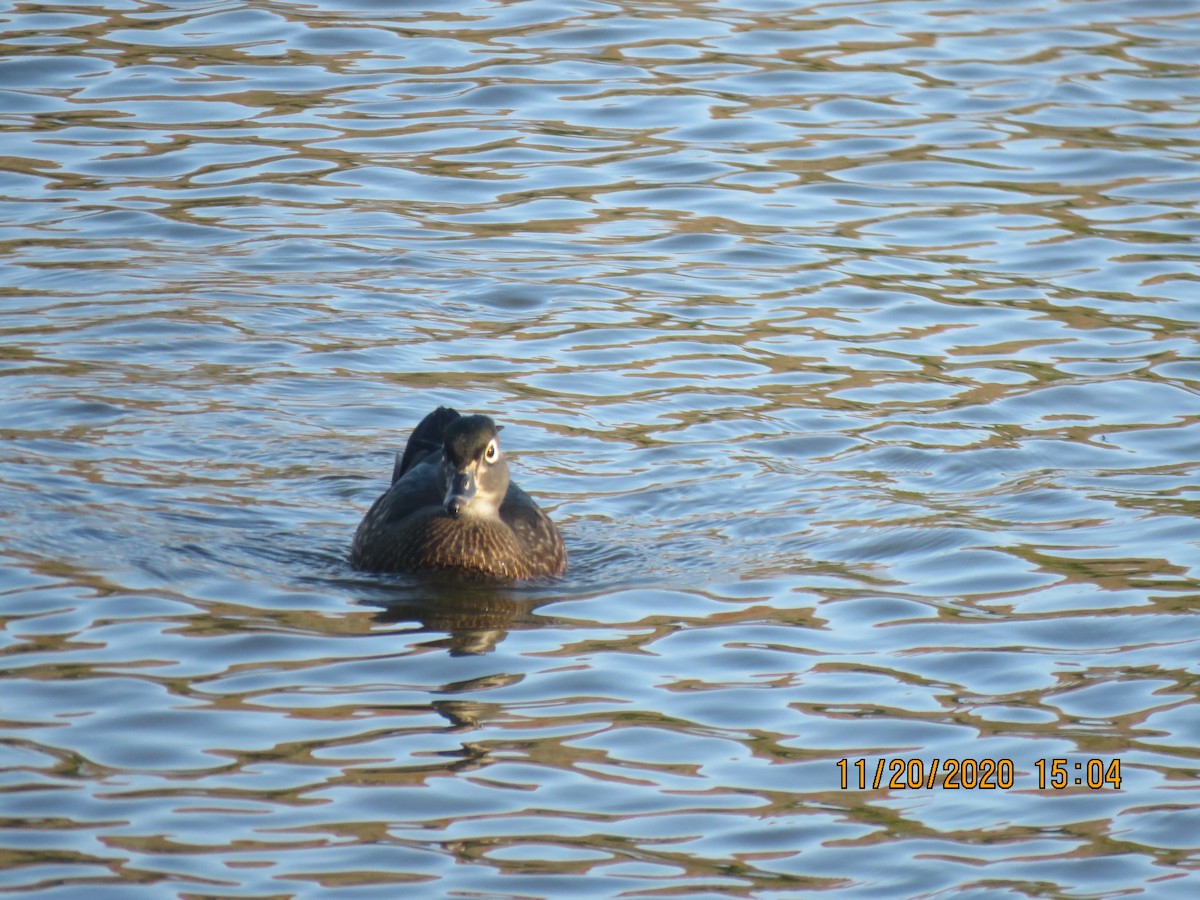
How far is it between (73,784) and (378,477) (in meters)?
4.33

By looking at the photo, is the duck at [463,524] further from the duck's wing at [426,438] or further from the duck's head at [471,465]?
the duck's wing at [426,438]

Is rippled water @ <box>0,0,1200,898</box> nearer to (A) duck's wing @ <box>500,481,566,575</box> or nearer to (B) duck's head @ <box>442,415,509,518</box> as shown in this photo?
(A) duck's wing @ <box>500,481,566,575</box>

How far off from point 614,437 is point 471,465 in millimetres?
1857

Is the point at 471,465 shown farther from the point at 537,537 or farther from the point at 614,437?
the point at 614,437

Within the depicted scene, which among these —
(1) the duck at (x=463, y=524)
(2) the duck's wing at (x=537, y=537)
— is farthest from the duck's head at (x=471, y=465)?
(2) the duck's wing at (x=537, y=537)

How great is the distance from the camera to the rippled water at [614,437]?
7277 mm

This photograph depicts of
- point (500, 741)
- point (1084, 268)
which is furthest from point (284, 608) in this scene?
point (1084, 268)

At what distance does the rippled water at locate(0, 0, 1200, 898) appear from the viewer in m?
7.28

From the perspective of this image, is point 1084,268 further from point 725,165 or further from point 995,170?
point 725,165

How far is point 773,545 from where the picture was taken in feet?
33.6

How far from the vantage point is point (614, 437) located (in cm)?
1171

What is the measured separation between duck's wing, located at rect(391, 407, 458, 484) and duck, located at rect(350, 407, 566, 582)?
9.7 inches
